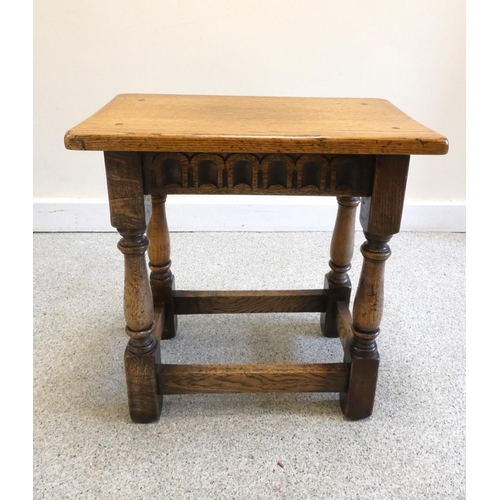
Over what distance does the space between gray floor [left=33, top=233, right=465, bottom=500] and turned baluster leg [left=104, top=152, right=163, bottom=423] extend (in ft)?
0.21

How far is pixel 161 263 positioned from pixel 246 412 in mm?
358

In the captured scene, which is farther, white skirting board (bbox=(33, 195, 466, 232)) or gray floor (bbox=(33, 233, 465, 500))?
white skirting board (bbox=(33, 195, 466, 232))

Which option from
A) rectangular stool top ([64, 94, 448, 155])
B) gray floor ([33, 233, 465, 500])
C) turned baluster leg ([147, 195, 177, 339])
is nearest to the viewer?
rectangular stool top ([64, 94, 448, 155])

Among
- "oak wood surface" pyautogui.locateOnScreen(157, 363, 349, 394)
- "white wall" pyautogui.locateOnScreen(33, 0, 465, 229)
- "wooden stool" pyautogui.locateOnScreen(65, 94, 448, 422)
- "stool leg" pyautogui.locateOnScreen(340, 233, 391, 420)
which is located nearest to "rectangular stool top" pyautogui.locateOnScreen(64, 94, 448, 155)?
"wooden stool" pyautogui.locateOnScreen(65, 94, 448, 422)

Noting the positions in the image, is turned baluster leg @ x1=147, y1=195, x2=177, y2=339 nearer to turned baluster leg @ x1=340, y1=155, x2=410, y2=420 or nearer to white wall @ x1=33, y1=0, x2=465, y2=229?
turned baluster leg @ x1=340, y1=155, x2=410, y2=420

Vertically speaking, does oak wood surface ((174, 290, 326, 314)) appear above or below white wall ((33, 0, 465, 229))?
below

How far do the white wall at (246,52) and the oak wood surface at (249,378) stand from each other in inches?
36.1

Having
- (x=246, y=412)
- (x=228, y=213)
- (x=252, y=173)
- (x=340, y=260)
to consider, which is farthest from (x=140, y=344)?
(x=228, y=213)

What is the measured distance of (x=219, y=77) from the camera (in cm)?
143

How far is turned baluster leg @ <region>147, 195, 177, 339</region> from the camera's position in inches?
38.9

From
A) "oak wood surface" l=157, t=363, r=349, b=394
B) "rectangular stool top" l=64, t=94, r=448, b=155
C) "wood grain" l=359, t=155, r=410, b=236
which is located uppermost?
"rectangular stool top" l=64, t=94, r=448, b=155

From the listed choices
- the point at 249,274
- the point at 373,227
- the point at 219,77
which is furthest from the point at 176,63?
the point at 373,227

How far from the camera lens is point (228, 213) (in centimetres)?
159
